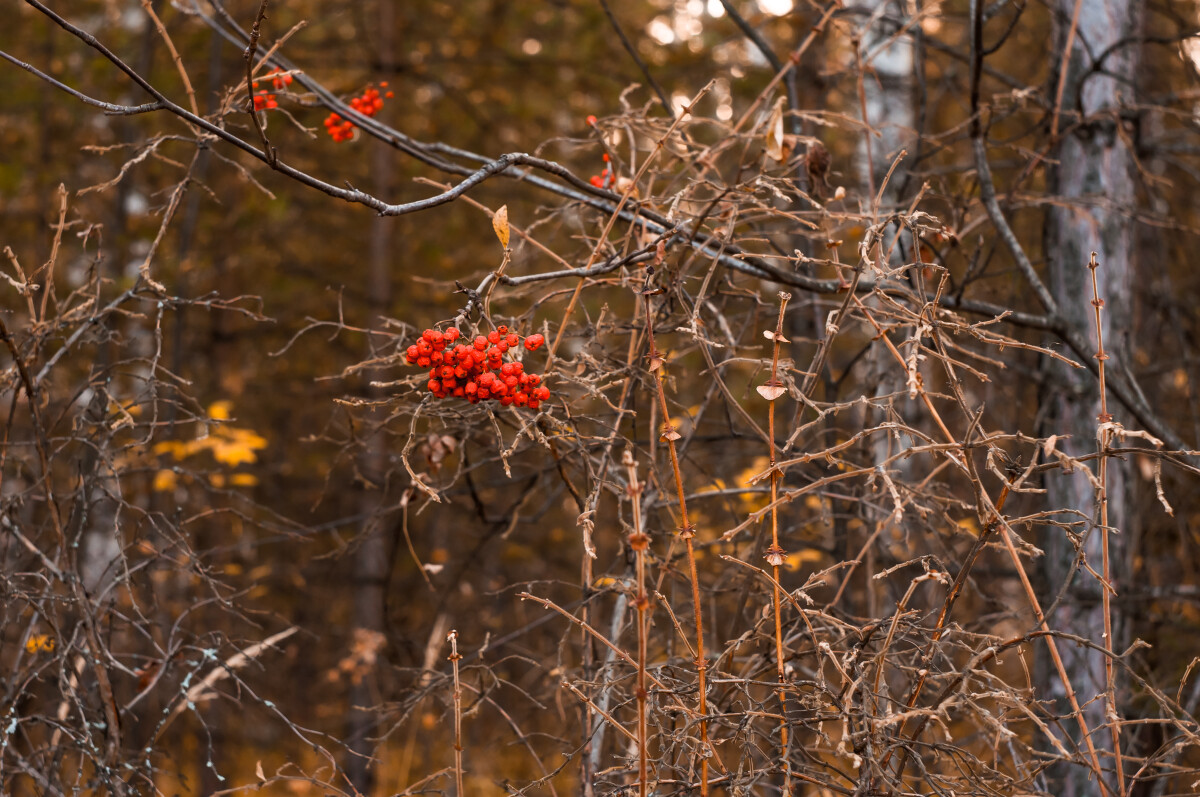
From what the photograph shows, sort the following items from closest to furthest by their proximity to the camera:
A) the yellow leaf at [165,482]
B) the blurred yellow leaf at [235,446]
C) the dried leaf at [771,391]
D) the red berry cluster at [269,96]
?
the dried leaf at [771,391], the red berry cluster at [269,96], the blurred yellow leaf at [235,446], the yellow leaf at [165,482]

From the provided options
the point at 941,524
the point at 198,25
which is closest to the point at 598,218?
the point at 941,524

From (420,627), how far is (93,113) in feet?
14.3

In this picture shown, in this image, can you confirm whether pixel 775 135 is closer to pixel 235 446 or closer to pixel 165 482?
pixel 235 446

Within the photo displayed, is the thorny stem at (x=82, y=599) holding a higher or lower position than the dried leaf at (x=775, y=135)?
lower

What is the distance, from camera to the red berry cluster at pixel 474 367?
4.89ft

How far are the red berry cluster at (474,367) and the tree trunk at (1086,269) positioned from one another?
185 centimetres

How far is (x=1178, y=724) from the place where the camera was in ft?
4.42

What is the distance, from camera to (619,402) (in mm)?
2258

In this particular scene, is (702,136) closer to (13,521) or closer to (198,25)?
(198,25)

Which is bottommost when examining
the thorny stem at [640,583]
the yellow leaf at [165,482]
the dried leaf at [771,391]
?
the yellow leaf at [165,482]

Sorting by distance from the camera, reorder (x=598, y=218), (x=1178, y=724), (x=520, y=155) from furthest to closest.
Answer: (x=598, y=218) < (x=520, y=155) < (x=1178, y=724)

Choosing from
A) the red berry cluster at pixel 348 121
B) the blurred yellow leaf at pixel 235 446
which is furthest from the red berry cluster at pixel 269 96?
the blurred yellow leaf at pixel 235 446

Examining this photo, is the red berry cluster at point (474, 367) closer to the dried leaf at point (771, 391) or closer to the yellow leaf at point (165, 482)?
the dried leaf at point (771, 391)

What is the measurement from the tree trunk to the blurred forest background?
2cm
